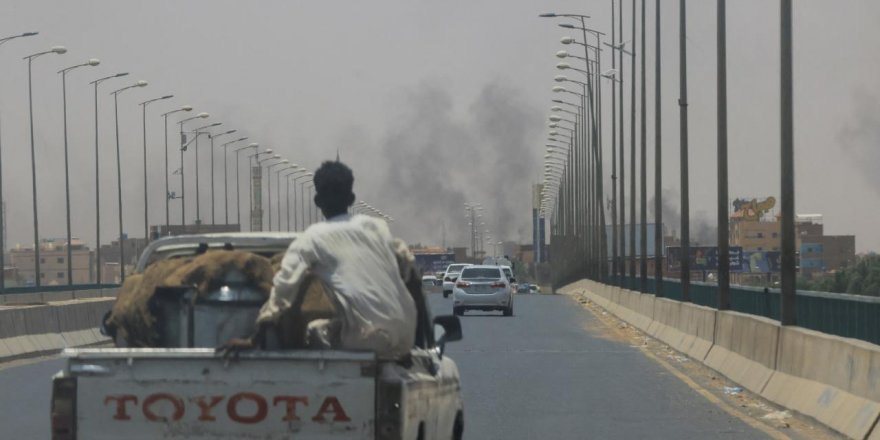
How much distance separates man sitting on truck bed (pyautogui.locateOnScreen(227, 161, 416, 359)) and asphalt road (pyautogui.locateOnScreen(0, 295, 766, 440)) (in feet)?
23.6

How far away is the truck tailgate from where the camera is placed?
8742mm

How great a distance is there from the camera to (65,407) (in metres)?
8.92

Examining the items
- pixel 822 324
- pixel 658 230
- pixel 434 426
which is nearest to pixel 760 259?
pixel 658 230

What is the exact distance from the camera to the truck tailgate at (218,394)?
28.7ft

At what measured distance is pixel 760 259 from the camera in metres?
184

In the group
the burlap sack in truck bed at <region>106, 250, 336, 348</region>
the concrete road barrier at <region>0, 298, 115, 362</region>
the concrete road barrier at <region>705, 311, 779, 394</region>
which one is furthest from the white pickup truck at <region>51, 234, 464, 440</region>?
the concrete road barrier at <region>0, 298, 115, 362</region>

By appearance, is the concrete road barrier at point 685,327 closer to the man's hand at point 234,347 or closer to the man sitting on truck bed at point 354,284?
the man sitting on truck bed at point 354,284

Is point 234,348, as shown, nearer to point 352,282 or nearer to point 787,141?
point 352,282

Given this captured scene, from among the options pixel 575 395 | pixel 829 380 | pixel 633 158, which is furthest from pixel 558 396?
pixel 633 158

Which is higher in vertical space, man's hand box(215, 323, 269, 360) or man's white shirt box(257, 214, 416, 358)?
man's white shirt box(257, 214, 416, 358)

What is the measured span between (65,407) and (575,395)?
12.8 m

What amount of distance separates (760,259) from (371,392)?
178 meters

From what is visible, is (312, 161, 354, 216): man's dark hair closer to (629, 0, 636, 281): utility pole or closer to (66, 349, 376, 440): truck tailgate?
(66, 349, 376, 440): truck tailgate

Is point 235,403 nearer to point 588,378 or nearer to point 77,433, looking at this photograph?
point 77,433
